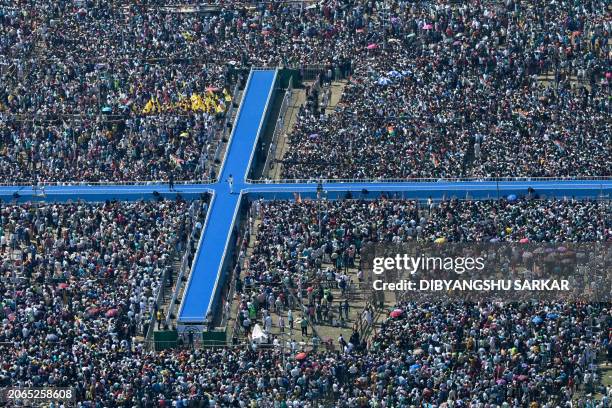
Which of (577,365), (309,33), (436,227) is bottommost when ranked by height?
(577,365)

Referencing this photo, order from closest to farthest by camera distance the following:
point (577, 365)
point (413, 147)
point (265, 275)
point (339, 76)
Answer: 1. point (577, 365)
2. point (265, 275)
3. point (413, 147)
4. point (339, 76)

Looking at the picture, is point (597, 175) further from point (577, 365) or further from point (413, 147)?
point (577, 365)

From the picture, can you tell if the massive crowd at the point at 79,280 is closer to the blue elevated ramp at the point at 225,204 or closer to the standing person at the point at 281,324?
the blue elevated ramp at the point at 225,204

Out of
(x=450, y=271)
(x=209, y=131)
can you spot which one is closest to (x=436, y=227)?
(x=450, y=271)

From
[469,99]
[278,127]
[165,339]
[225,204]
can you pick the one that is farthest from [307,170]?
[165,339]

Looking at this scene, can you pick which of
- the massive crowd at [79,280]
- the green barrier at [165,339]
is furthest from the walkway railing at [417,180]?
the green barrier at [165,339]

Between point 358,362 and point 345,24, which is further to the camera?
point 345,24

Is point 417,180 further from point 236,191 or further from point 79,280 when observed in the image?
point 79,280
